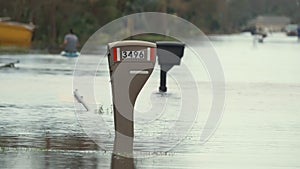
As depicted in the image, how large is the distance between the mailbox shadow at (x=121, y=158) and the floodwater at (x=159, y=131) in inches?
0.5

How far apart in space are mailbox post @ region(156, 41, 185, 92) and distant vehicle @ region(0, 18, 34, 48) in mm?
29464

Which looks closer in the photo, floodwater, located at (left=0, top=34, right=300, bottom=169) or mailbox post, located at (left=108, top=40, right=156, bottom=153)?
floodwater, located at (left=0, top=34, right=300, bottom=169)

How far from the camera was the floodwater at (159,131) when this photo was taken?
12734 millimetres

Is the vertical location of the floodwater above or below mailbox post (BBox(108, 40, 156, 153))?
below

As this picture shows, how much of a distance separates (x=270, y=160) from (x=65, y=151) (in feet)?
8.82

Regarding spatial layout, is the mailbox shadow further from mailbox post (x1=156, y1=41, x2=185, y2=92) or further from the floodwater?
mailbox post (x1=156, y1=41, x2=185, y2=92)

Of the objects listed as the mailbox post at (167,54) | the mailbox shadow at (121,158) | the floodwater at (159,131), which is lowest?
the floodwater at (159,131)

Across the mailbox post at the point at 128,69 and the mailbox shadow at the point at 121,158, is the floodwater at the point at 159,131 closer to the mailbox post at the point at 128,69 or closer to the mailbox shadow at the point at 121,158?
Answer: the mailbox shadow at the point at 121,158

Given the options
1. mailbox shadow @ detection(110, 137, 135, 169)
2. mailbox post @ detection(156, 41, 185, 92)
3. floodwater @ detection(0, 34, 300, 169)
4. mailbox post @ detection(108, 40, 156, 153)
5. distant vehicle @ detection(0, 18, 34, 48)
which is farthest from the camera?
distant vehicle @ detection(0, 18, 34, 48)

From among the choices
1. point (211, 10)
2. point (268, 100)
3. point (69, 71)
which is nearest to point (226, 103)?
point (268, 100)

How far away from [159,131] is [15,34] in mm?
39150

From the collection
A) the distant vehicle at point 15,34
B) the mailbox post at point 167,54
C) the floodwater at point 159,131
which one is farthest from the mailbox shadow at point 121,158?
the distant vehicle at point 15,34

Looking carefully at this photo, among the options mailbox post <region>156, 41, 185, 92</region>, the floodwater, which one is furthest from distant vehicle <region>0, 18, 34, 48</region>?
mailbox post <region>156, 41, 185, 92</region>

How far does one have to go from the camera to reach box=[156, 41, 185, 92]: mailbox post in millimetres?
24156
